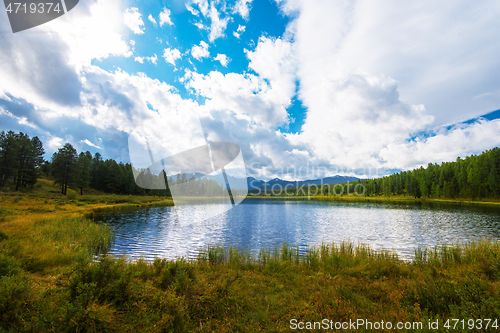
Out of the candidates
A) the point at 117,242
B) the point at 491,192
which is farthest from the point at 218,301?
the point at 491,192

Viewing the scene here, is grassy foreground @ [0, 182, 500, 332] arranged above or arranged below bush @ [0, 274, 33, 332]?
below

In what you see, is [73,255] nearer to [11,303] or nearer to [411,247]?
[11,303]

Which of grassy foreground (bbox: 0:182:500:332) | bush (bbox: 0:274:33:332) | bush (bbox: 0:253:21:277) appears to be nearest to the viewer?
bush (bbox: 0:274:33:332)

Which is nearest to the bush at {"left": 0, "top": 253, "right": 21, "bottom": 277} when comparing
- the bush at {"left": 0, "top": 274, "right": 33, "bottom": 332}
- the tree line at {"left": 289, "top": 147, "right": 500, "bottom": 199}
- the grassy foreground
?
the grassy foreground

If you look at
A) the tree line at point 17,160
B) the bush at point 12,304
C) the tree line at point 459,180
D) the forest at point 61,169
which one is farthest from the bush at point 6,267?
the tree line at point 459,180

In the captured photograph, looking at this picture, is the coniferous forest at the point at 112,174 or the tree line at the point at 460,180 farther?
the tree line at the point at 460,180

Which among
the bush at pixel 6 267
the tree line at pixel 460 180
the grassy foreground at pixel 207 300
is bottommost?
the grassy foreground at pixel 207 300

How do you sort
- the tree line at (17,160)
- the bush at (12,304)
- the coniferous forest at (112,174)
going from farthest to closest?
the coniferous forest at (112,174) → the tree line at (17,160) → the bush at (12,304)

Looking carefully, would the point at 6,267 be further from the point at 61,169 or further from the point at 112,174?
the point at 112,174

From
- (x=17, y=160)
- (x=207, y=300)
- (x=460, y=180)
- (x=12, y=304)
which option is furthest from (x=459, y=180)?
(x=17, y=160)

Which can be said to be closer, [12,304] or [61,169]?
[12,304]

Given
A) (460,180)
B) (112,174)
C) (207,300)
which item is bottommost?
(207,300)

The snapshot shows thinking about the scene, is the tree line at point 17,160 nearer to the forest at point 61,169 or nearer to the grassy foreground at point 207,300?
the forest at point 61,169

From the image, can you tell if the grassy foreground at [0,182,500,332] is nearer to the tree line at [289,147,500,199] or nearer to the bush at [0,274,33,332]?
the bush at [0,274,33,332]
